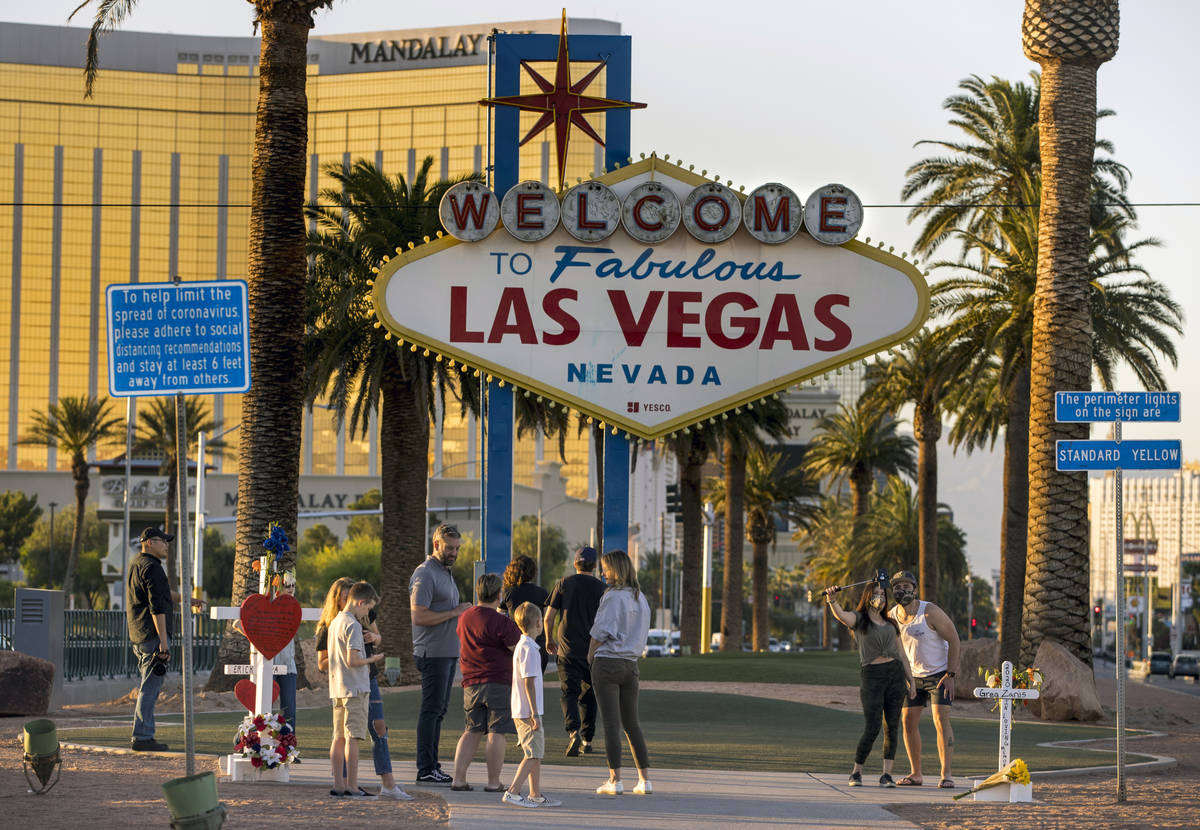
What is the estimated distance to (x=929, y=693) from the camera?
41.5ft

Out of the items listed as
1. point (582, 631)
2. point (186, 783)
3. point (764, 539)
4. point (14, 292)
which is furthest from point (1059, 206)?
point (14, 292)

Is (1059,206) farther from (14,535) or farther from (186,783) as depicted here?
(14,535)

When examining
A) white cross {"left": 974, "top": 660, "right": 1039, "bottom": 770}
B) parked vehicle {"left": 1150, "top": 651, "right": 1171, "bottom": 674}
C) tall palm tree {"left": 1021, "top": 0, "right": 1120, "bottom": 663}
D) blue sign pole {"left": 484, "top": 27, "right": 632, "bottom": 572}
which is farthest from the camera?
parked vehicle {"left": 1150, "top": 651, "right": 1171, "bottom": 674}

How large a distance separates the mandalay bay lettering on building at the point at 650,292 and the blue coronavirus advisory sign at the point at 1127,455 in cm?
565

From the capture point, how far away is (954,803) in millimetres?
11758

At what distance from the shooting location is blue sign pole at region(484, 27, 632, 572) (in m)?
17.6

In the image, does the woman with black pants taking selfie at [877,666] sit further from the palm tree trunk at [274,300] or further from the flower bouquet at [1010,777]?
the palm tree trunk at [274,300]

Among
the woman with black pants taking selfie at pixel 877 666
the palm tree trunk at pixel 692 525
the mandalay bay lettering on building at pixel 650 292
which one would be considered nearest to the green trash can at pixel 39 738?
the woman with black pants taking selfie at pixel 877 666

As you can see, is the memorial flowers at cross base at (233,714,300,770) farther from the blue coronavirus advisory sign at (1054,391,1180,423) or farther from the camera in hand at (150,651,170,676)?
the blue coronavirus advisory sign at (1054,391,1180,423)

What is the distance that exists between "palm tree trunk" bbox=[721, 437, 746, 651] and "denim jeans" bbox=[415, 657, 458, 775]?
34.5 metres

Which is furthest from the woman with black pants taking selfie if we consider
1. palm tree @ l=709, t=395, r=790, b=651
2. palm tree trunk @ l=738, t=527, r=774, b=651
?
palm tree trunk @ l=738, t=527, r=774, b=651

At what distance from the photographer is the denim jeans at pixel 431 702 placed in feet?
37.8

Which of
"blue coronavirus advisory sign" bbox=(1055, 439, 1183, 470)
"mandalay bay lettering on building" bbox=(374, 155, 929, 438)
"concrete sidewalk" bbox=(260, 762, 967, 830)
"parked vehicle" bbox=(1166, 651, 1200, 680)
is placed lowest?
"parked vehicle" bbox=(1166, 651, 1200, 680)

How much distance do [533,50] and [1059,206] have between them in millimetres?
9806
